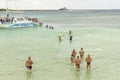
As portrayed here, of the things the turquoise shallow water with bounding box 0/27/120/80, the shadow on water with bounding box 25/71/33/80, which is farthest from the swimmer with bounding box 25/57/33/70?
the turquoise shallow water with bounding box 0/27/120/80

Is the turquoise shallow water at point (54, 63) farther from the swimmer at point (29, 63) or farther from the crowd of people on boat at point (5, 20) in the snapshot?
the crowd of people on boat at point (5, 20)

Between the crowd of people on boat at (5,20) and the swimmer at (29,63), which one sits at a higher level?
the crowd of people on boat at (5,20)

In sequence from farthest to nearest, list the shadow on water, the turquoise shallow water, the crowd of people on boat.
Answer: the crowd of people on boat, the turquoise shallow water, the shadow on water

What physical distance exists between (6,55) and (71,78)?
37.2ft

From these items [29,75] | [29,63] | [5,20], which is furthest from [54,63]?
[5,20]

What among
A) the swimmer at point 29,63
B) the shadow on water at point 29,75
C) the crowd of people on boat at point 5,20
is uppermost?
the crowd of people on boat at point 5,20

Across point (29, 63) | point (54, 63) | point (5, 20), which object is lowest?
point (54, 63)

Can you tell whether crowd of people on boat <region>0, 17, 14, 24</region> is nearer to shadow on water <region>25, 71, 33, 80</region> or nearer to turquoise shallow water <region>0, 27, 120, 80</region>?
turquoise shallow water <region>0, 27, 120, 80</region>

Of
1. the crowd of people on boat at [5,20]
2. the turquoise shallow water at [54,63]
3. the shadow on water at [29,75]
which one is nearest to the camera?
the shadow on water at [29,75]

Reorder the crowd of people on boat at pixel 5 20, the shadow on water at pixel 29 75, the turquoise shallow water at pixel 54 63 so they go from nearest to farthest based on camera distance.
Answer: the shadow on water at pixel 29 75, the turquoise shallow water at pixel 54 63, the crowd of people on boat at pixel 5 20

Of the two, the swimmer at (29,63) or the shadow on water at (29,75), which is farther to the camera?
the swimmer at (29,63)

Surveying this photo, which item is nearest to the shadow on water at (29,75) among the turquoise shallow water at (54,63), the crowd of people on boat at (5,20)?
the turquoise shallow water at (54,63)

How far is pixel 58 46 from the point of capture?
39312mm

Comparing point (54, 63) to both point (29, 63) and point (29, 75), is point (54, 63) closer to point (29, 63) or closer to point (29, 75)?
point (29, 63)
